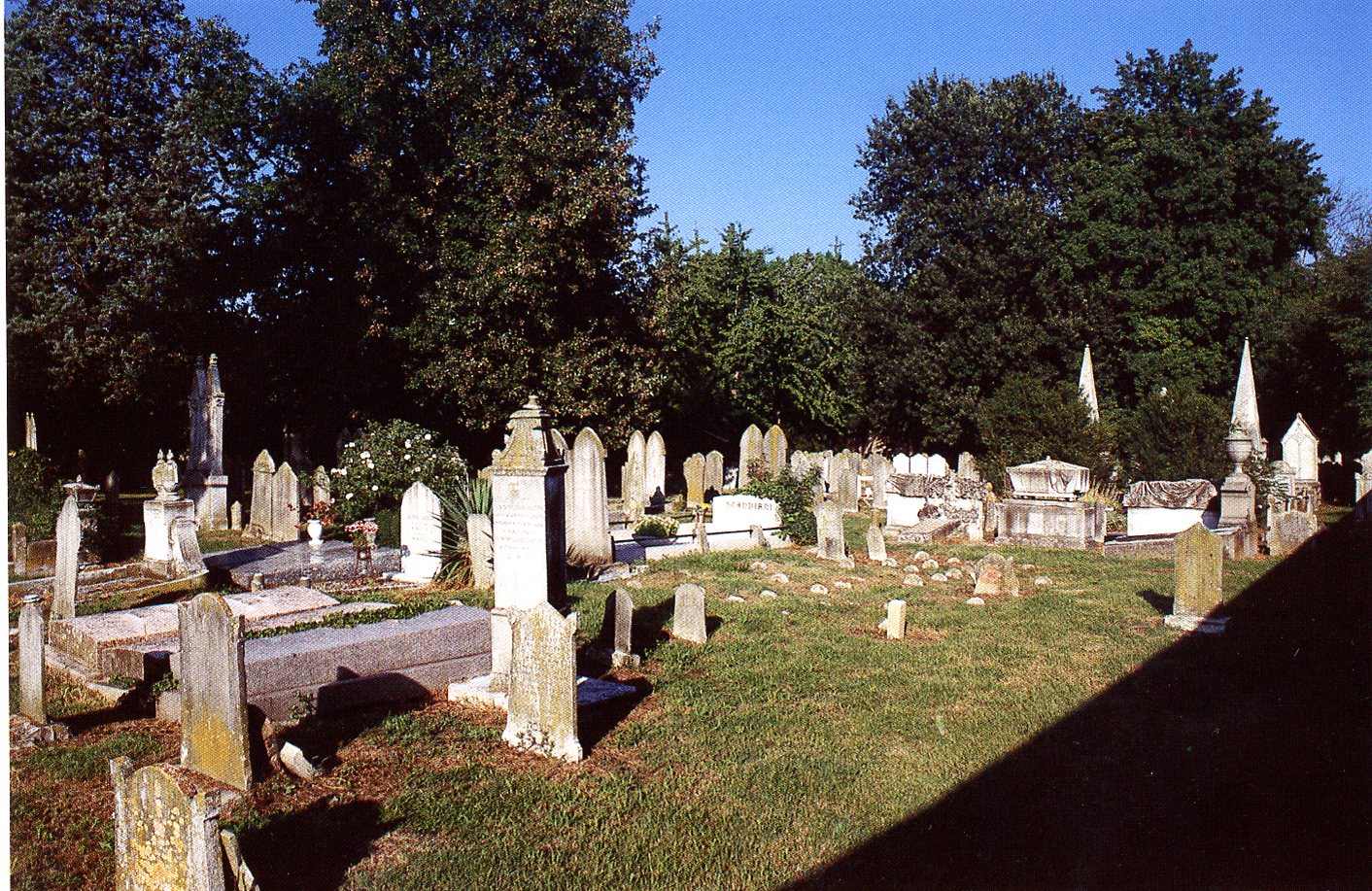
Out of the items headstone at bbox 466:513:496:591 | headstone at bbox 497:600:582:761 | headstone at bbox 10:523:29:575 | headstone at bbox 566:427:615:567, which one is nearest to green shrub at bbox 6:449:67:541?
headstone at bbox 10:523:29:575

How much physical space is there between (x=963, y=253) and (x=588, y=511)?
20.9 m

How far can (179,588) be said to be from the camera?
39.7ft

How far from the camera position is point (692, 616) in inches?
372

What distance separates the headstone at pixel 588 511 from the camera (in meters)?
13.8

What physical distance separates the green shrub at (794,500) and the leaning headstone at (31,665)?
12.2 meters

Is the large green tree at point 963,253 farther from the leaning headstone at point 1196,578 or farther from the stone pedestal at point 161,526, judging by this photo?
the stone pedestal at point 161,526

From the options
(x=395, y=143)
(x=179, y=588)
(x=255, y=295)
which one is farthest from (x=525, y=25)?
(x=179, y=588)

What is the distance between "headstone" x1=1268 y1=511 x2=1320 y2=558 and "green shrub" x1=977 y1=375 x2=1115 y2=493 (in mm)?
6024

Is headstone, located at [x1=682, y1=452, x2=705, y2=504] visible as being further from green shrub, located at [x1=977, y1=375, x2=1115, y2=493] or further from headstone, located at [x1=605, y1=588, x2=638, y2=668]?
headstone, located at [x1=605, y1=588, x2=638, y2=668]

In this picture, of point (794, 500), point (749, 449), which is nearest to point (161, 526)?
point (794, 500)

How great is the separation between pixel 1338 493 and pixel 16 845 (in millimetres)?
34239

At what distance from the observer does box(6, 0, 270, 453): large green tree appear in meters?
19.3

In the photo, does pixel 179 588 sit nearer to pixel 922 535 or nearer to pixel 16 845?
pixel 16 845

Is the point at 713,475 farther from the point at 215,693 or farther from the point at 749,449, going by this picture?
the point at 215,693
